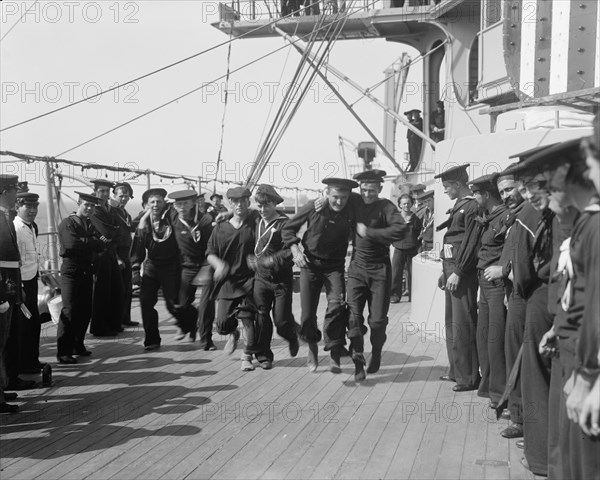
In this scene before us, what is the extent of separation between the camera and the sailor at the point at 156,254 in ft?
27.0

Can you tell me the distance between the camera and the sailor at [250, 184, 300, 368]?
24.1 ft

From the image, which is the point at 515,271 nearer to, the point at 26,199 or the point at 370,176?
the point at 370,176

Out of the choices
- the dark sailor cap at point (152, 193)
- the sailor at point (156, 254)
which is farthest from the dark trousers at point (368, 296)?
the dark sailor cap at point (152, 193)

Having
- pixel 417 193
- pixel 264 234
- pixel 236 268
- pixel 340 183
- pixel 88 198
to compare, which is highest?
pixel 340 183

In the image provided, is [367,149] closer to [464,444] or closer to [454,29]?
[454,29]

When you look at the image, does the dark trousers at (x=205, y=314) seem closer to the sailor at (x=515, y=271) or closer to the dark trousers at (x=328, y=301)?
the dark trousers at (x=328, y=301)

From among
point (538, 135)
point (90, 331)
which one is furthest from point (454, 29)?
point (90, 331)

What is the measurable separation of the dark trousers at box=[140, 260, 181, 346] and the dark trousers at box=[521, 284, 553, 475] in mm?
4647

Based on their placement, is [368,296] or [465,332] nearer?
[465,332]

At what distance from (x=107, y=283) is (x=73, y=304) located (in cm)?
158

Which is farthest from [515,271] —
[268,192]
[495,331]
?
[268,192]

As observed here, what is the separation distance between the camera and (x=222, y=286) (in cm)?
766

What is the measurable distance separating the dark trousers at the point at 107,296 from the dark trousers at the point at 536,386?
6307 mm

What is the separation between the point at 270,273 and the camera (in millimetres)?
7426
